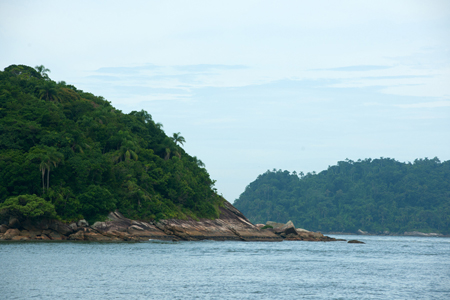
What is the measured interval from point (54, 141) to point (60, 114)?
14.4 metres

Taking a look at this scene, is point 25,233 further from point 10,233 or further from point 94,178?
point 94,178

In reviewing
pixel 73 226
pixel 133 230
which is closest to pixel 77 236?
pixel 73 226

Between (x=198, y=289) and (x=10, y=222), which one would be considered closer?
(x=198, y=289)

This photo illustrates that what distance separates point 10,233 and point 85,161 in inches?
662

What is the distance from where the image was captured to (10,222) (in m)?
66.4

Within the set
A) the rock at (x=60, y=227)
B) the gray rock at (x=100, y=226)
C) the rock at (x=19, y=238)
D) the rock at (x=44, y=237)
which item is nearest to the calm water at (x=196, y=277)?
the rock at (x=19, y=238)

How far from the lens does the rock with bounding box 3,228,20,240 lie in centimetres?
6531

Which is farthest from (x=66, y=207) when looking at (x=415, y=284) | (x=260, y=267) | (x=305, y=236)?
(x=305, y=236)

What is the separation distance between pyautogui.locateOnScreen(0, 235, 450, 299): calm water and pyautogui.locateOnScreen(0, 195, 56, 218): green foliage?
29.4 feet

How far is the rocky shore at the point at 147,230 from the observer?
68.1 meters

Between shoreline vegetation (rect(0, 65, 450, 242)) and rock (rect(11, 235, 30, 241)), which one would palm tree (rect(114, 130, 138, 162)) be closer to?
shoreline vegetation (rect(0, 65, 450, 242))

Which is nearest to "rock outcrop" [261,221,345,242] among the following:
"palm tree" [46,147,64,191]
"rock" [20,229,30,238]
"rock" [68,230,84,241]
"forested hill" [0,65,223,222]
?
"forested hill" [0,65,223,222]

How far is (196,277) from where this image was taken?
128ft

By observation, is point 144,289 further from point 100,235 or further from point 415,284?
point 100,235
